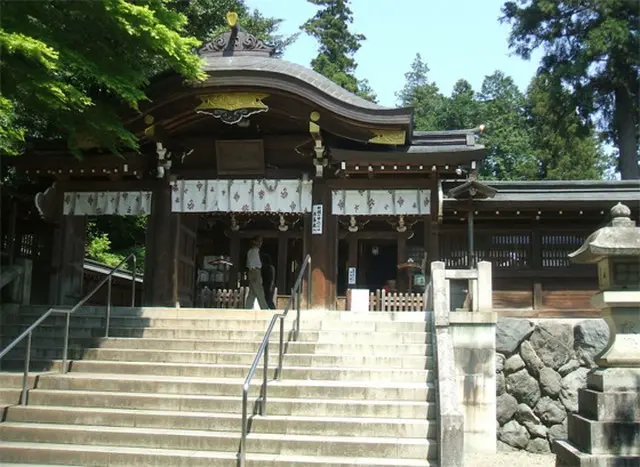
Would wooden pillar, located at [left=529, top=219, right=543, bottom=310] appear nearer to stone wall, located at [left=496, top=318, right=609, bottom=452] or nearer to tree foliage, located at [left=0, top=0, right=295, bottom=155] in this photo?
stone wall, located at [left=496, top=318, right=609, bottom=452]

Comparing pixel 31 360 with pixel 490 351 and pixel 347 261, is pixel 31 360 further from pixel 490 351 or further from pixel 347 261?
pixel 347 261

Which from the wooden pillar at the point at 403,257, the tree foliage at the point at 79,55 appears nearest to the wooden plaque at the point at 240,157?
the tree foliage at the point at 79,55

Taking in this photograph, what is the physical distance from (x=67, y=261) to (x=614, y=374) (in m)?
11.0

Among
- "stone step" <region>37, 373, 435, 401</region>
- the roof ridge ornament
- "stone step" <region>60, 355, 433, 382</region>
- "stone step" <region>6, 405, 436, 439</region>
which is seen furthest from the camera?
the roof ridge ornament

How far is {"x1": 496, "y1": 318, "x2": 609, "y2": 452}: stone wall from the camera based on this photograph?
11.7 metres

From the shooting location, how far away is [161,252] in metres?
12.7

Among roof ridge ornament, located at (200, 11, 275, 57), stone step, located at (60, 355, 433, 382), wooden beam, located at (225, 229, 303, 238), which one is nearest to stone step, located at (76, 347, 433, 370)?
stone step, located at (60, 355, 433, 382)

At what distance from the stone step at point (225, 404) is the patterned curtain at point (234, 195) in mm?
5526

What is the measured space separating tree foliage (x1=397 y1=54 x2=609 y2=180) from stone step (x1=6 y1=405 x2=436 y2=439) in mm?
16798

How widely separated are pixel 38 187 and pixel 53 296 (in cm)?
270

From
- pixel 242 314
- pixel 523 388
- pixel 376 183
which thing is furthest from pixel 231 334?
pixel 523 388

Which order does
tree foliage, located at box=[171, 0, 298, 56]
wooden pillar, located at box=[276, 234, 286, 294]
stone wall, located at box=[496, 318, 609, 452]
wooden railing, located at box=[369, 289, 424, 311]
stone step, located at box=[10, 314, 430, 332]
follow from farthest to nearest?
tree foliage, located at box=[171, 0, 298, 56]
wooden pillar, located at box=[276, 234, 286, 294]
wooden railing, located at box=[369, 289, 424, 311]
stone wall, located at box=[496, 318, 609, 452]
stone step, located at box=[10, 314, 430, 332]

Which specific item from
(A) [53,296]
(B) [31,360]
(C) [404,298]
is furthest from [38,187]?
(C) [404,298]

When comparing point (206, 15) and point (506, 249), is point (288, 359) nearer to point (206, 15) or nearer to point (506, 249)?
point (506, 249)
